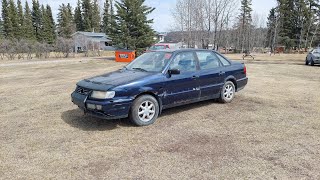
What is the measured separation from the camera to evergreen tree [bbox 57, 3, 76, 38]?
61656 mm

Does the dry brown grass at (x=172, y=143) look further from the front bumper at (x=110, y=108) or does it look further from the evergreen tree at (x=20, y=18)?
the evergreen tree at (x=20, y=18)

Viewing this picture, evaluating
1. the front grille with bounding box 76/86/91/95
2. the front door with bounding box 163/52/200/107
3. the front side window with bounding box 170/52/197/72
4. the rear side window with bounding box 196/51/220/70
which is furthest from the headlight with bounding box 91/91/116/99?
the rear side window with bounding box 196/51/220/70

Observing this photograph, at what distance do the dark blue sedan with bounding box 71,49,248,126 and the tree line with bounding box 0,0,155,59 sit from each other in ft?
72.3

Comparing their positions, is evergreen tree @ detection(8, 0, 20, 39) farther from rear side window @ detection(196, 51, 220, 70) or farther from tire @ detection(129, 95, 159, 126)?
tire @ detection(129, 95, 159, 126)

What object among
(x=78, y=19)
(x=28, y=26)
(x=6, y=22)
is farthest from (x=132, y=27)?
(x=78, y=19)

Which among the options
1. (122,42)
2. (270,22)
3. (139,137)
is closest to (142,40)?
(122,42)

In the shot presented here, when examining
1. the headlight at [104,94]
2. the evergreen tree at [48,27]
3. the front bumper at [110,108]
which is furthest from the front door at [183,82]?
the evergreen tree at [48,27]

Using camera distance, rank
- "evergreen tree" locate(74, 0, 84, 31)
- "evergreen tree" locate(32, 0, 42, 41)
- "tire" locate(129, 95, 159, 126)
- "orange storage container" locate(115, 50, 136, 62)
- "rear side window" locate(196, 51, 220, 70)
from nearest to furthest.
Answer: "tire" locate(129, 95, 159, 126)
"rear side window" locate(196, 51, 220, 70)
"orange storage container" locate(115, 50, 136, 62)
"evergreen tree" locate(32, 0, 42, 41)
"evergreen tree" locate(74, 0, 84, 31)

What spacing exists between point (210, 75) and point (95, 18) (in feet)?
222

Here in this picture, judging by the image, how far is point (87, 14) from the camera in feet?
224

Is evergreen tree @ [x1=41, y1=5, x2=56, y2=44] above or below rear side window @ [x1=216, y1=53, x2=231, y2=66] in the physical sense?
above

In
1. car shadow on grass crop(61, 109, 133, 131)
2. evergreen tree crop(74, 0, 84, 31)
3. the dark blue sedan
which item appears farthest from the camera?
evergreen tree crop(74, 0, 84, 31)

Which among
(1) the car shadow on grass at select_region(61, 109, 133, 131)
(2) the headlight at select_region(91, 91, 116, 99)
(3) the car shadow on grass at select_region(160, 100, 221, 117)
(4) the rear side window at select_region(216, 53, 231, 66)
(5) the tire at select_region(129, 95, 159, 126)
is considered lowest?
(1) the car shadow on grass at select_region(61, 109, 133, 131)

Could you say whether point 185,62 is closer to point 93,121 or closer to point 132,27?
point 93,121
